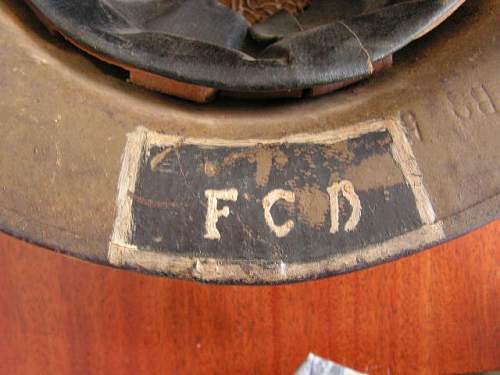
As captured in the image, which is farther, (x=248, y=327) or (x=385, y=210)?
(x=248, y=327)

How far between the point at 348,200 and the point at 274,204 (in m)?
0.06

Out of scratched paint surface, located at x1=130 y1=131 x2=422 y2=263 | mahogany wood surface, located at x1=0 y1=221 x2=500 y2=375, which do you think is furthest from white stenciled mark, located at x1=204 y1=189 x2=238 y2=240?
mahogany wood surface, located at x1=0 y1=221 x2=500 y2=375

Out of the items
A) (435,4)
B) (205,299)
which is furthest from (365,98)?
(205,299)

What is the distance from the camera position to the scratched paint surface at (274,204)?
515 mm

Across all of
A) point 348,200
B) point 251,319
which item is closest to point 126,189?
point 348,200

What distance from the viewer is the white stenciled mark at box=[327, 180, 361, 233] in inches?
20.5

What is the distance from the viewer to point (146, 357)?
0.81 m

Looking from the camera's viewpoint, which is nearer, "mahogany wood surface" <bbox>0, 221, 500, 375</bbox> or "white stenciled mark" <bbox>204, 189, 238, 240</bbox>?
"white stenciled mark" <bbox>204, 189, 238, 240</bbox>

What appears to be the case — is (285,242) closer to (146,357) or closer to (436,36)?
(436,36)

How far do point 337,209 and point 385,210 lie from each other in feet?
0.12

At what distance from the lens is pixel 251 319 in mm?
812

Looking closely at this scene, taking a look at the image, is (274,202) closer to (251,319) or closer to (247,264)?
(247,264)

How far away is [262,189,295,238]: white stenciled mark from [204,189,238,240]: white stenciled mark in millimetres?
25

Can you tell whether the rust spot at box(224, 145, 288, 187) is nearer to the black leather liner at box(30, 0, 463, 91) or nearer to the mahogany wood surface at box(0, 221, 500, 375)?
the black leather liner at box(30, 0, 463, 91)
